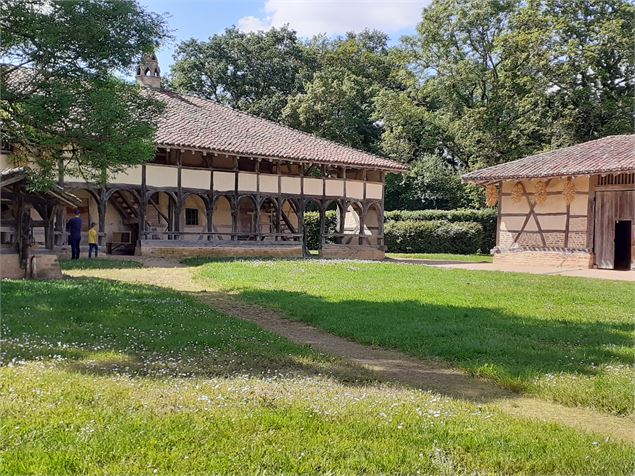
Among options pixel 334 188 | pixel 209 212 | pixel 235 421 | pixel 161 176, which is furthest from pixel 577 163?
pixel 235 421

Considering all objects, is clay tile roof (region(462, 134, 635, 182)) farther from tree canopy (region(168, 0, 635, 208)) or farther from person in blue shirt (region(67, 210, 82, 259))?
person in blue shirt (region(67, 210, 82, 259))

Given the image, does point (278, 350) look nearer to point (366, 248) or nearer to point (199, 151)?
point (199, 151)

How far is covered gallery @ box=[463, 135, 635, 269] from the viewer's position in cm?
2373

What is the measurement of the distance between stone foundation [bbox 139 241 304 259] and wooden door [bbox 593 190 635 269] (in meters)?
12.8

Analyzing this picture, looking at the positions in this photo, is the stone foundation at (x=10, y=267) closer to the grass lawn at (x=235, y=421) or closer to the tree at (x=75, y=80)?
the tree at (x=75, y=80)

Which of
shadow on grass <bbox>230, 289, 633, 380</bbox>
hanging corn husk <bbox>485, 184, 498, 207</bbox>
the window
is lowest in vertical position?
shadow on grass <bbox>230, 289, 633, 380</bbox>

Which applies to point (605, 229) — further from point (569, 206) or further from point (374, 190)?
point (374, 190)

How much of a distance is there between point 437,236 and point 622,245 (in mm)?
12777

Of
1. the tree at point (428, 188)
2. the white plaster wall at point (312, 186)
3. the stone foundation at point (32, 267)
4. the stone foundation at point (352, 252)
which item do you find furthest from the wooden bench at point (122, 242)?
the tree at point (428, 188)

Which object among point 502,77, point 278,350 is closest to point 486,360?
point 278,350

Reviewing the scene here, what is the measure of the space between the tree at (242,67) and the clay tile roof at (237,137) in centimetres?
1750

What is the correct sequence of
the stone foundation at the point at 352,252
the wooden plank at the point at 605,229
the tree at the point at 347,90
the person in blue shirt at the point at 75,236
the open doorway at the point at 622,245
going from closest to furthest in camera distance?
the person in blue shirt at the point at 75,236
the wooden plank at the point at 605,229
the open doorway at the point at 622,245
the stone foundation at the point at 352,252
the tree at the point at 347,90

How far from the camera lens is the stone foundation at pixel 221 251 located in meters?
25.0

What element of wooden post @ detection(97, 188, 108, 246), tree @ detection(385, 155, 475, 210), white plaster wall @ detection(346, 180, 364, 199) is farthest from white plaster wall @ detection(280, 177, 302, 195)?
tree @ detection(385, 155, 475, 210)
